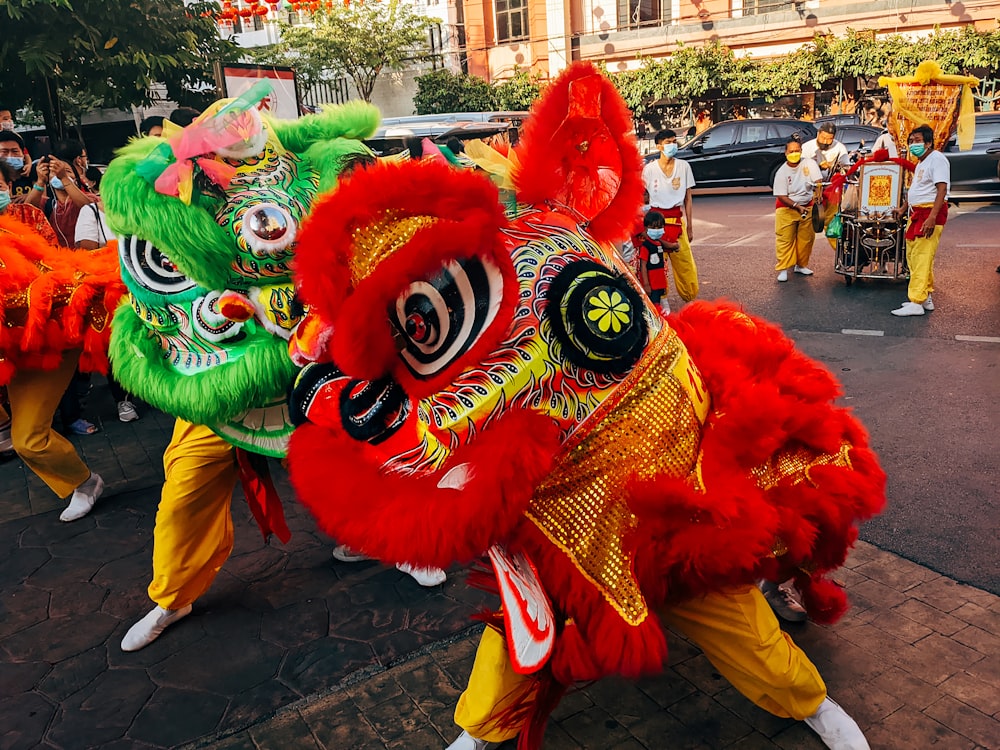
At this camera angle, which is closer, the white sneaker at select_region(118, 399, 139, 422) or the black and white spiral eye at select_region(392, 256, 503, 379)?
the black and white spiral eye at select_region(392, 256, 503, 379)

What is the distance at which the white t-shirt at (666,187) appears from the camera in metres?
7.66

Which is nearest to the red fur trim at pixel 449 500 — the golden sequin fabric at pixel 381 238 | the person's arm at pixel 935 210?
the golden sequin fabric at pixel 381 238

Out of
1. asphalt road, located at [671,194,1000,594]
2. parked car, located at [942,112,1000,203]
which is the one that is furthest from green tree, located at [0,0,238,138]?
parked car, located at [942,112,1000,203]

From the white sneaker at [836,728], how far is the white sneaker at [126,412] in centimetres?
519

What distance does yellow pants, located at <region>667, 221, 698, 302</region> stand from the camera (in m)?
7.61

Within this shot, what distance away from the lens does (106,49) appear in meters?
8.30

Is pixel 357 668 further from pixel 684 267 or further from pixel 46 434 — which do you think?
pixel 684 267

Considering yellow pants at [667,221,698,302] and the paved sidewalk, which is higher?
yellow pants at [667,221,698,302]

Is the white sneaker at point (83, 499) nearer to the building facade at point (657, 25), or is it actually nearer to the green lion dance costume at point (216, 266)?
the green lion dance costume at point (216, 266)

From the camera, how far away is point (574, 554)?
1.80m

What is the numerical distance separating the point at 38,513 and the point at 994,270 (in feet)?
30.5

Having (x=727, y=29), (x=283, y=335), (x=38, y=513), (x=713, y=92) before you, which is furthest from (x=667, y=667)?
(x=727, y=29)

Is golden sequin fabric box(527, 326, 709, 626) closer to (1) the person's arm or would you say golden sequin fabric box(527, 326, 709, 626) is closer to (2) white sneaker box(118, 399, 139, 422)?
(2) white sneaker box(118, 399, 139, 422)

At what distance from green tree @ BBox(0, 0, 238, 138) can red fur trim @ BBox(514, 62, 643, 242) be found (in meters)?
7.25
